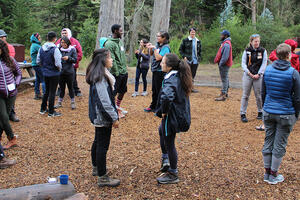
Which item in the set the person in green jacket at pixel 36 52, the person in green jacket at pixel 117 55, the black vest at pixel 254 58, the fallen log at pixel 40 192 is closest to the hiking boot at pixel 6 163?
the fallen log at pixel 40 192

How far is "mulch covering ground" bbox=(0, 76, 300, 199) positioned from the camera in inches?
155

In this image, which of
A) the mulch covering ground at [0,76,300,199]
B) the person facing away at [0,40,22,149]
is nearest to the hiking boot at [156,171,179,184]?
the mulch covering ground at [0,76,300,199]

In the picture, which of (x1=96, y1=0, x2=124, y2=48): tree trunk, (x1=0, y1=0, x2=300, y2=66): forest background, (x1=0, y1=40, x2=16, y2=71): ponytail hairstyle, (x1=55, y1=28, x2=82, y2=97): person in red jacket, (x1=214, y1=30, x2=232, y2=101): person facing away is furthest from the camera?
(x1=0, y1=0, x2=300, y2=66): forest background

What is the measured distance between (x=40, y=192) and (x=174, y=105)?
1900 millimetres

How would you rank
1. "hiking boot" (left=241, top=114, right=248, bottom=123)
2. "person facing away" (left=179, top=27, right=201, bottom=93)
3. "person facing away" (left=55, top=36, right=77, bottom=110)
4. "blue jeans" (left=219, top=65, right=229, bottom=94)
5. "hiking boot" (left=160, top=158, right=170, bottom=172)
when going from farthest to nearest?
"person facing away" (left=179, top=27, right=201, bottom=93)
"blue jeans" (left=219, top=65, right=229, bottom=94)
"person facing away" (left=55, top=36, right=77, bottom=110)
"hiking boot" (left=241, top=114, right=248, bottom=123)
"hiking boot" (left=160, top=158, right=170, bottom=172)

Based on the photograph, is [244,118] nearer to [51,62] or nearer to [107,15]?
[51,62]

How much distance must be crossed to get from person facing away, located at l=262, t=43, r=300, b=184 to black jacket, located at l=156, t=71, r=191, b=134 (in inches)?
47.7

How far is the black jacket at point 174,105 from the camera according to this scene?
3.72m

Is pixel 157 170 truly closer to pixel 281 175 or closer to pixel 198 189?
pixel 198 189

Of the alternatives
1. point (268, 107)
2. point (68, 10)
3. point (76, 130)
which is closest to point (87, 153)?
point (76, 130)

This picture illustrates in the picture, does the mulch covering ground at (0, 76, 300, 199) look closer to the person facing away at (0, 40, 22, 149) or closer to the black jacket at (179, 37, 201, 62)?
the person facing away at (0, 40, 22, 149)

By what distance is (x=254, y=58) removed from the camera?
671 centimetres

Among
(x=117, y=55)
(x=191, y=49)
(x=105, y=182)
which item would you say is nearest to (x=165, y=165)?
(x=105, y=182)

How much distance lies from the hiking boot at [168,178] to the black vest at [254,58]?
3.74 metres
